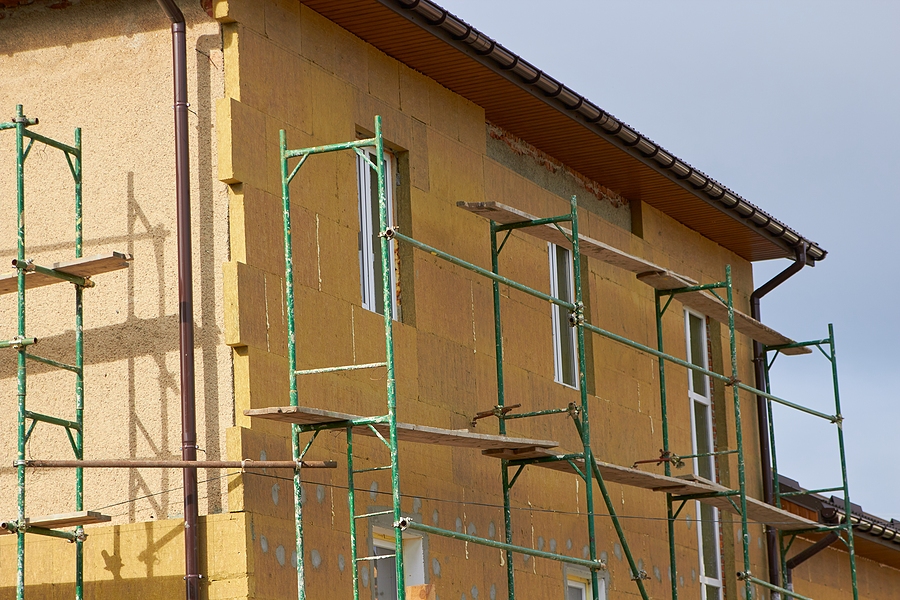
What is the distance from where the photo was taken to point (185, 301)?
9.22m

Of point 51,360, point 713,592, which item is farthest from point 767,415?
point 51,360

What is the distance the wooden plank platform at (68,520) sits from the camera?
847 centimetres

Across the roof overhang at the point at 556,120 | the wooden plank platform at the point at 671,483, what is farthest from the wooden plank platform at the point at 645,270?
the wooden plank platform at the point at 671,483

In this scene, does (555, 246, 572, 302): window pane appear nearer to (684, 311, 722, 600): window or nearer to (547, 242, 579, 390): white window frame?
(547, 242, 579, 390): white window frame

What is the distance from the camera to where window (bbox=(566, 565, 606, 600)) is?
1269 cm

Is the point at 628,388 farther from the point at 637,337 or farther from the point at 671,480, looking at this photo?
the point at 671,480

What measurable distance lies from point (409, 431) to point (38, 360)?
2.25 metres

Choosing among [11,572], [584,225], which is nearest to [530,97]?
[584,225]

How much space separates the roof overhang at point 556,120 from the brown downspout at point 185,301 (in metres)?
1.19

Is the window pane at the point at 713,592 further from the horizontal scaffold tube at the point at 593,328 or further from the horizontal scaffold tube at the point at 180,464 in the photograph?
the horizontal scaffold tube at the point at 180,464

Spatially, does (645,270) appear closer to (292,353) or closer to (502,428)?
(502,428)

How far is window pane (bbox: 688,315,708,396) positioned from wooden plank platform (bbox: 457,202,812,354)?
47 centimetres

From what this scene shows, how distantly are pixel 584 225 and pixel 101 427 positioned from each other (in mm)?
5609

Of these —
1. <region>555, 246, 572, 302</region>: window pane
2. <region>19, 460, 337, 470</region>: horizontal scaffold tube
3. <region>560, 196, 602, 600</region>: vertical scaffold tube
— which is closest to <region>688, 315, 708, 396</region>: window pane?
<region>555, 246, 572, 302</region>: window pane
